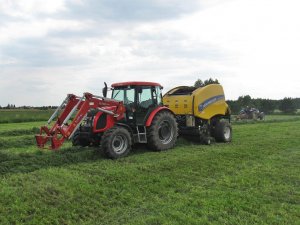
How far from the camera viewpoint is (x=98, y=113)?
10797 mm

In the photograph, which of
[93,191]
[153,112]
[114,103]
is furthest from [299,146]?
[93,191]

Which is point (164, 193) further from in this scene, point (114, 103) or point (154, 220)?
point (114, 103)

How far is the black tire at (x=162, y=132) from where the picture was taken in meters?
11.8

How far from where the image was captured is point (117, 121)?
11.3 m

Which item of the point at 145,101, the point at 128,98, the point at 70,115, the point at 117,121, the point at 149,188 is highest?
the point at 128,98

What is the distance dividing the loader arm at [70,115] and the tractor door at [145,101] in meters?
0.63

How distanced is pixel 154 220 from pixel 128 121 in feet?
20.6

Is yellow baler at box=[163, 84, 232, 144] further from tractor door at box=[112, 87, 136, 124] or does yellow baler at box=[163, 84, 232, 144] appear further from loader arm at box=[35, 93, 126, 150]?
loader arm at box=[35, 93, 126, 150]

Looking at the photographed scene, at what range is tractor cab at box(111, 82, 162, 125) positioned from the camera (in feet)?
38.6

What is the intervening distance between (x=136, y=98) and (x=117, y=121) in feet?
3.42

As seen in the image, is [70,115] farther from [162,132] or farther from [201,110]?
[201,110]

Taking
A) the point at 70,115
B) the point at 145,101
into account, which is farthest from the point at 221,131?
the point at 70,115

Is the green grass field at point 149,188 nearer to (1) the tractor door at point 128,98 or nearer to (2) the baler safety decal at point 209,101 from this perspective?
(1) the tractor door at point 128,98

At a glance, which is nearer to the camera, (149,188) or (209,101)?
(149,188)
